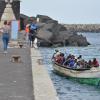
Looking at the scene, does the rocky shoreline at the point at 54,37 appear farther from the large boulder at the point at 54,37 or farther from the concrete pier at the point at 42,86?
the concrete pier at the point at 42,86

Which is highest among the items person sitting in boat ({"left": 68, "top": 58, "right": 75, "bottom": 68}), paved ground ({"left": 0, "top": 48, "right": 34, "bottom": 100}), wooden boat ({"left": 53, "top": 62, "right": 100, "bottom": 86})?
paved ground ({"left": 0, "top": 48, "right": 34, "bottom": 100})

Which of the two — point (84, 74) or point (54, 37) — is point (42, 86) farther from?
point (54, 37)

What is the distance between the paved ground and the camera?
14.2 m

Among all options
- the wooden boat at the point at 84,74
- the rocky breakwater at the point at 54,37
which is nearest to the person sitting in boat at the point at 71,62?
the wooden boat at the point at 84,74

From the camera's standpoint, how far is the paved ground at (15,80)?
46.5 ft

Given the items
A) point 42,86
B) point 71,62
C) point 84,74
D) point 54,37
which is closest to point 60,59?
point 71,62

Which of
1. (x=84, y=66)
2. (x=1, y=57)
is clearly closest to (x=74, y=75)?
(x=84, y=66)

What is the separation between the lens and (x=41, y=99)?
1312 centimetres

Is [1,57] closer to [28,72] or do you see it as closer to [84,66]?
[28,72]

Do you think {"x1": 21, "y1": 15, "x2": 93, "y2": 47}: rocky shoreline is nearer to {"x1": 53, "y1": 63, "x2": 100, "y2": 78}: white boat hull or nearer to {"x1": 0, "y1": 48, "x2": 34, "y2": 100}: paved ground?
{"x1": 53, "y1": 63, "x2": 100, "y2": 78}: white boat hull

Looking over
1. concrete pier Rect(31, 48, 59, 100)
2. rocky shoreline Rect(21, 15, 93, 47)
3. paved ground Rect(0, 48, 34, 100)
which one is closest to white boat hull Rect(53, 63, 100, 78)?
paved ground Rect(0, 48, 34, 100)

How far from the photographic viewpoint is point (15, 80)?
17109mm

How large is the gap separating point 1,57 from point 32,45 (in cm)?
1008

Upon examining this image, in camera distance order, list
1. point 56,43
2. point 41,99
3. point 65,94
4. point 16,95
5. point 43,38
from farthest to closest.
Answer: point 56,43 < point 43,38 < point 65,94 < point 16,95 < point 41,99
